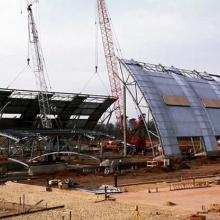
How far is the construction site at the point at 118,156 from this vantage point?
25797mm

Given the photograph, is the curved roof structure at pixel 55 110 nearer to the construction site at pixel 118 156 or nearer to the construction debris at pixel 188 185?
the construction site at pixel 118 156

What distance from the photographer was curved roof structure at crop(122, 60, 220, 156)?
54.6 metres

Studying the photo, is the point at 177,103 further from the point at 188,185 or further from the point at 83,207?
the point at 83,207

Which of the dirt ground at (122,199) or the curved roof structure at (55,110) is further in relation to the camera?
the curved roof structure at (55,110)

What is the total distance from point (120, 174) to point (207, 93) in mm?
27920

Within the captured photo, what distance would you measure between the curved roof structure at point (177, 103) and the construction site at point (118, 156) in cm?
14

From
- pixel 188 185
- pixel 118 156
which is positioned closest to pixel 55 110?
pixel 118 156

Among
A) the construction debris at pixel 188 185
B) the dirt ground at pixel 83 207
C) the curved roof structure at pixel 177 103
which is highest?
the curved roof structure at pixel 177 103

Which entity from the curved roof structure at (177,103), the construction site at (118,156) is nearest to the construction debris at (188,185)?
the construction site at (118,156)

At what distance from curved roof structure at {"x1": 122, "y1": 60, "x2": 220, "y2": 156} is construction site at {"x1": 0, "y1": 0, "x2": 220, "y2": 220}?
0.14 m

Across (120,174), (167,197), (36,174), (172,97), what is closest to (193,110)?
(172,97)

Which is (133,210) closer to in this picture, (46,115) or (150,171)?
(150,171)

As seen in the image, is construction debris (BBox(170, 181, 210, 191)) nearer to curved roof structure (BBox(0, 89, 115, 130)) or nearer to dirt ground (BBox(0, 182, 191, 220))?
dirt ground (BBox(0, 182, 191, 220))

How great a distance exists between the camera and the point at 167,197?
29047 millimetres
